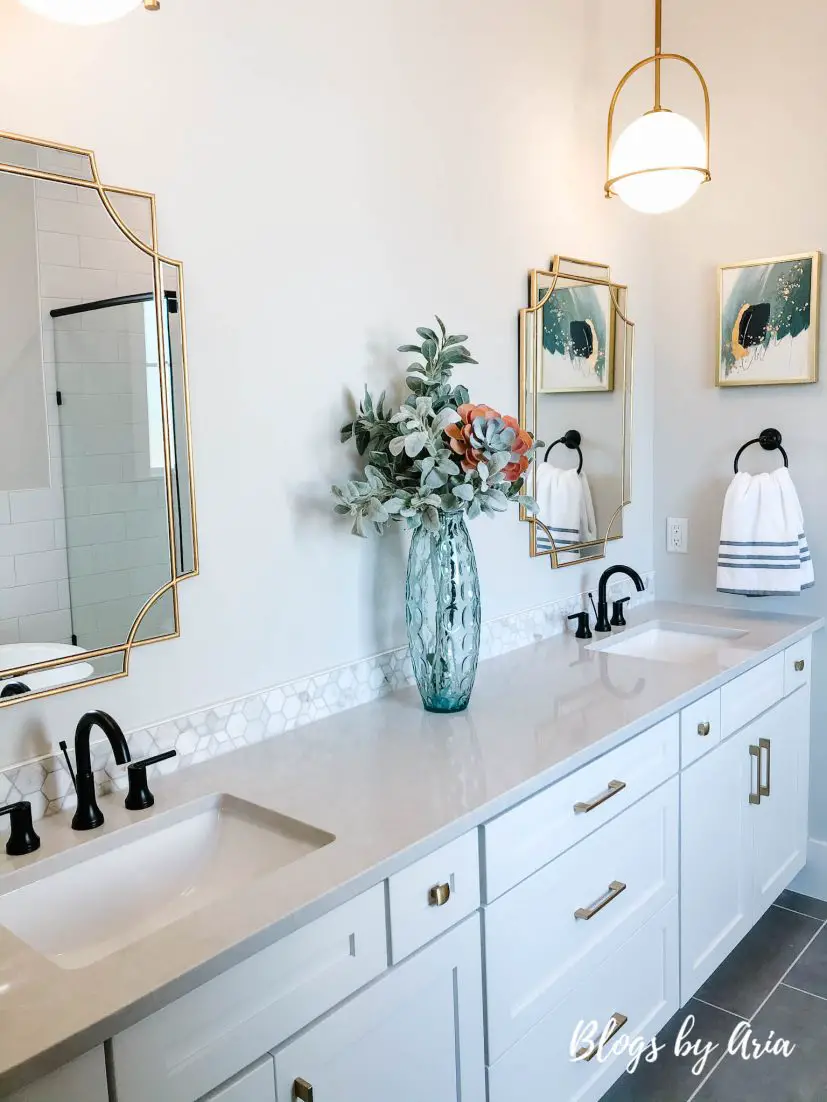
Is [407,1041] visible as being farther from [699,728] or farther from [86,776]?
[699,728]

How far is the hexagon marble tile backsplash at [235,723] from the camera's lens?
1.43m

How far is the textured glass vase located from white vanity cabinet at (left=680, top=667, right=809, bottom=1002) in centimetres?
59

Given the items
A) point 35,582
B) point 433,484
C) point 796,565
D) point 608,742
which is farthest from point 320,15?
point 796,565

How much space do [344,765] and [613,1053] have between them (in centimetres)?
84

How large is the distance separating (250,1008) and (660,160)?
202 centimetres

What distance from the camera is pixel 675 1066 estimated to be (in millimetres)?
2078

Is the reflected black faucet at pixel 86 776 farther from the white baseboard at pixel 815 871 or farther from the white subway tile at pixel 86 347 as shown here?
the white baseboard at pixel 815 871

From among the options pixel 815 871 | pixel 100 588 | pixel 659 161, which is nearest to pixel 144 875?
pixel 100 588

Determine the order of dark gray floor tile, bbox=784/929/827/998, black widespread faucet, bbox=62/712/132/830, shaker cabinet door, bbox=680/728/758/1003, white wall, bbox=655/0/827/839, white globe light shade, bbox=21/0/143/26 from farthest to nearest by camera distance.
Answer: white wall, bbox=655/0/827/839 → dark gray floor tile, bbox=784/929/827/998 → shaker cabinet door, bbox=680/728/758/1003 → black widespread faucet, bbox=62/712/132/830 → white globe light shade, bbox=21/0/143/26

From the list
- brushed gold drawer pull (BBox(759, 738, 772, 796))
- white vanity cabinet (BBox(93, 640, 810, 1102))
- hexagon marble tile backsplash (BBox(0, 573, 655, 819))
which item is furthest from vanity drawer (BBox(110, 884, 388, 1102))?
brushed gold drawer pull (BBox(759, 738, 772, 796))

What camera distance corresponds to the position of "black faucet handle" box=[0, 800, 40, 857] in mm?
1290

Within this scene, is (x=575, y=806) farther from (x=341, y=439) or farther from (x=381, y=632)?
(x=341, y=439)

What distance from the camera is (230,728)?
1.71m

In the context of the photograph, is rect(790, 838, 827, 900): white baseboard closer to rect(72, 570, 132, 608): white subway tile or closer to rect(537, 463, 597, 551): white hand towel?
rect(537, 463, 597, 551): white hand towel
